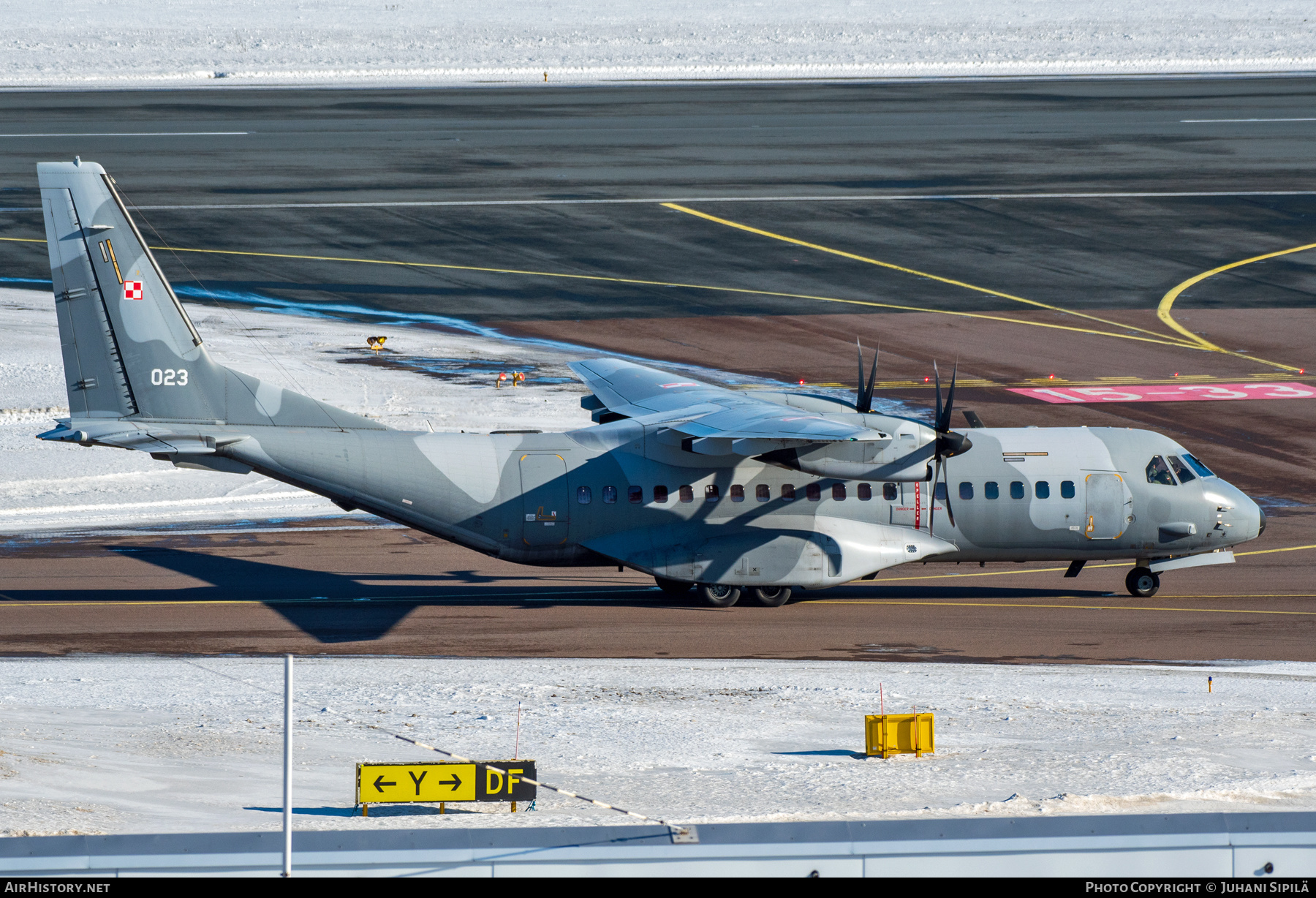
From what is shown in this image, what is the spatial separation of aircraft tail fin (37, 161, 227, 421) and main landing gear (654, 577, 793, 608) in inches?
351

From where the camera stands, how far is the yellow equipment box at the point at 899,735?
20.4 meters

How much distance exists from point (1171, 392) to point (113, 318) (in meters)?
30.6

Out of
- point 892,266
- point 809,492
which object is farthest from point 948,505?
point 892,266

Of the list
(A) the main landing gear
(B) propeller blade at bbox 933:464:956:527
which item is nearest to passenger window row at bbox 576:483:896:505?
(B) propeller blade at bbox 933:464:956:527

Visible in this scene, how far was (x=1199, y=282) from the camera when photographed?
5691 centimetres

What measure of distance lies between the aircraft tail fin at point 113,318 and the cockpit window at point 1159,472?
672 inches

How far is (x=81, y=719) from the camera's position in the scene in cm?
2178

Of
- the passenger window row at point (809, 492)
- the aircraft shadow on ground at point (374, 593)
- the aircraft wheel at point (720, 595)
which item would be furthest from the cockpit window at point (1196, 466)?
the aircraft wheel at point (720, 595)

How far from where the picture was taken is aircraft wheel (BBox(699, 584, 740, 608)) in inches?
1173

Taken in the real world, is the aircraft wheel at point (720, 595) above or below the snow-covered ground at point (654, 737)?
above

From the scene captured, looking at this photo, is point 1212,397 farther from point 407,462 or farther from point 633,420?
point 407,462

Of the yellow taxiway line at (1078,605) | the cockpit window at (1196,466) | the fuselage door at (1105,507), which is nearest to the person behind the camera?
the yellow taxiway line at (1078,605)

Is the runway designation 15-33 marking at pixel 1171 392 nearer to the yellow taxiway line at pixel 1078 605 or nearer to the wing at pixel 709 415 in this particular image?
the yellow taxiway line at pixel 1078 605

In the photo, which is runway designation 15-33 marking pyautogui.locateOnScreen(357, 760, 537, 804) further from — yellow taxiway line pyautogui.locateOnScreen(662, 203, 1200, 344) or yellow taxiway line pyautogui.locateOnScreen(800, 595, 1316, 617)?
yellow taxiway line pyautogui.locateOnScreen(662, 203, 1200, 344)
